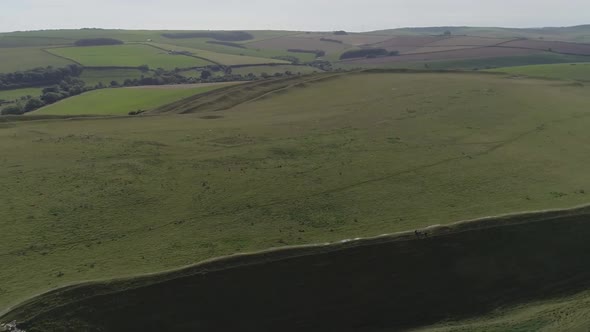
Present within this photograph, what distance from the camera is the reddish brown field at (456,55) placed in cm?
16025

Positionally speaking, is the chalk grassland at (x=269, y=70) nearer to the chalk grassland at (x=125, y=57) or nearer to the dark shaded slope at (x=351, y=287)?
the chalk grassland at (x=125, y=57)

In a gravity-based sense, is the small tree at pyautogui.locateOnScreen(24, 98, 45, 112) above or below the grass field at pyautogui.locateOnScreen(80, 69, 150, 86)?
below

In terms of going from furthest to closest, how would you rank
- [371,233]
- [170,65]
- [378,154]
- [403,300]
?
[170,65]
[378,154]
[371,233]
[403,300]

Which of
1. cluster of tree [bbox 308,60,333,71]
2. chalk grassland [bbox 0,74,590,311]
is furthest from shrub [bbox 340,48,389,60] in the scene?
chalk grassland [bbox 0,74,590,311]

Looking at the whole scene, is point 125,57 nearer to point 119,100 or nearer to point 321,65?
point 321,65

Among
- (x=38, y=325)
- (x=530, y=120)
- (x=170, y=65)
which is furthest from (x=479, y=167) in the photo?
(x=170, y=65)

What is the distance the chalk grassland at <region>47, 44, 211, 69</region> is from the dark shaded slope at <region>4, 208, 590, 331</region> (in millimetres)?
129198

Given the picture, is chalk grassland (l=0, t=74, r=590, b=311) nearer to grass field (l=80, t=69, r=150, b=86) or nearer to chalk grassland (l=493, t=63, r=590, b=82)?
chalk grassland (l=493, t=63, r=590, b=82)

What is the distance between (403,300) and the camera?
28.5m

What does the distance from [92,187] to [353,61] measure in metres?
147

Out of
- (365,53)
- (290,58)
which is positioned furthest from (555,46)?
(290,58)

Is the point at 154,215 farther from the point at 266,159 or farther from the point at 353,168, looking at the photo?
the point at 353,168

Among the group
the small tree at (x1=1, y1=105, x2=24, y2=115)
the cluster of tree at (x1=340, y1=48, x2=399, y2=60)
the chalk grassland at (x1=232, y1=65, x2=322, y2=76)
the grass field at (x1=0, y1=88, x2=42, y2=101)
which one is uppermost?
the cluster of tree at (x1=340, y1=48, x2=399, y2=60)

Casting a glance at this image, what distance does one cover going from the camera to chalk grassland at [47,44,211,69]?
147 m
